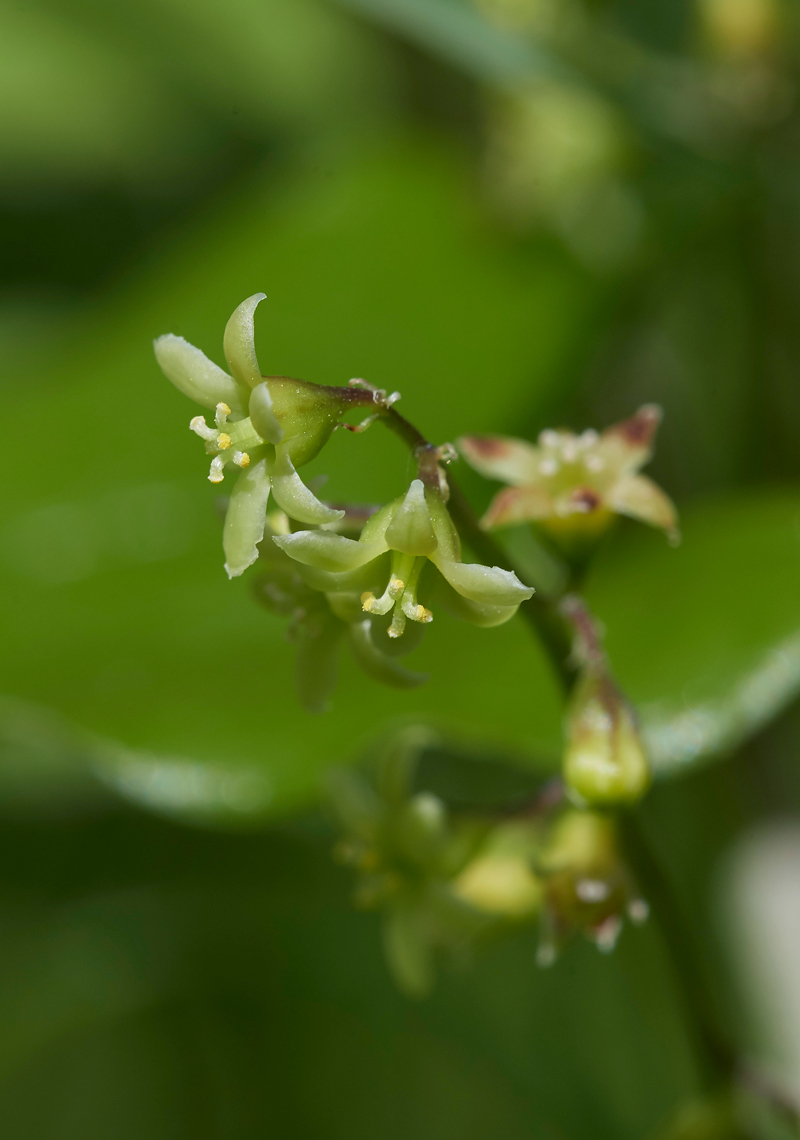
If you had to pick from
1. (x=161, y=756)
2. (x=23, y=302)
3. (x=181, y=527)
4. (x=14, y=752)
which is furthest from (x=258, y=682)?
(x=23, y=302)

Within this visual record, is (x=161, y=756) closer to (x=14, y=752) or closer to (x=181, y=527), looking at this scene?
(x=181, y=527)

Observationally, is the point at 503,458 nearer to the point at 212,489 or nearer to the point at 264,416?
the point at 264,416

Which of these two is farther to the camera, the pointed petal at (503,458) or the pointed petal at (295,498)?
the pointed petal at (503,458)

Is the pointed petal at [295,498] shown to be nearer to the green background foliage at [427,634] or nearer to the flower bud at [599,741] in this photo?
the flower bud at [599,741]

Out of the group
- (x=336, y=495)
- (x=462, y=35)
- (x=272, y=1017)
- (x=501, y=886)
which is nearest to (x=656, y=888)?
(x=501, y=886)

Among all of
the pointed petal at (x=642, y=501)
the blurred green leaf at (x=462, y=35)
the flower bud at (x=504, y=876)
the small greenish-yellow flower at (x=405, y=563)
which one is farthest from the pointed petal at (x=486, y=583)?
the blurred green leaf at (x=462, y=35)
